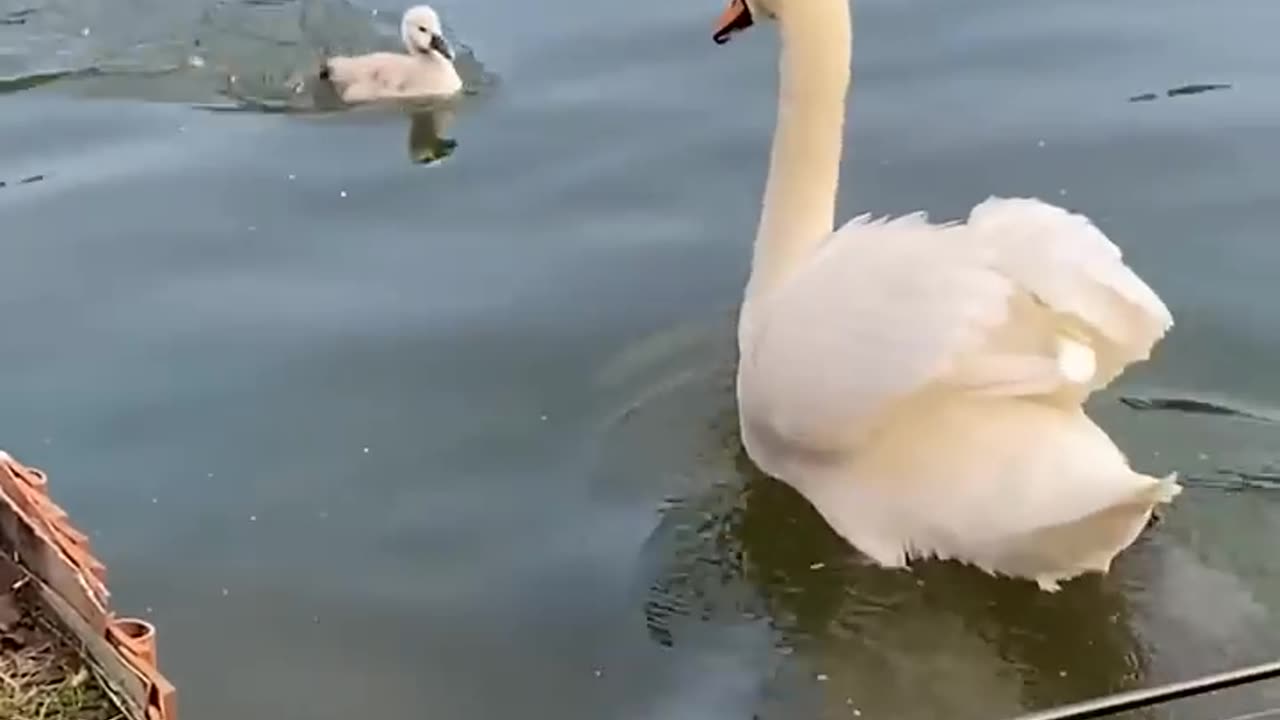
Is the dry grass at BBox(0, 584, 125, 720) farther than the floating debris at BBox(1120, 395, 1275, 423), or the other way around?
the floating debris at BBox(1120, 395, 1275, 423)

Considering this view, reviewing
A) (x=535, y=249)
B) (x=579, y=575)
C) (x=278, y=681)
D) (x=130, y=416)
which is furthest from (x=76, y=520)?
(x=535, y=249)

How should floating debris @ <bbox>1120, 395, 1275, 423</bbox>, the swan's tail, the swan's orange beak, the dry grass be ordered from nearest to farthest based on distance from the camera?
the dry grass
the swan's tail
floating debris @ <bbox>1120, 395, 1275, 423</bbox>
the swan's orange beak

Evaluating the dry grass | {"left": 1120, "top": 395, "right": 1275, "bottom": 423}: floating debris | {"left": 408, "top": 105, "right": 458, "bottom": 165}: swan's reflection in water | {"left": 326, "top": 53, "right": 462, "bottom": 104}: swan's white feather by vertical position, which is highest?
the dry grass

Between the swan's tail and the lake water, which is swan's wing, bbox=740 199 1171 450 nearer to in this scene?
the swan's tail

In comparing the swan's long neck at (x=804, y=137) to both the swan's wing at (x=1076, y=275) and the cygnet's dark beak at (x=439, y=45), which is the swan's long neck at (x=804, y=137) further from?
the cygnet's dark beak at (x=439, y=45)

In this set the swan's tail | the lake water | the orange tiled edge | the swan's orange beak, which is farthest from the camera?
the swan's orange beak

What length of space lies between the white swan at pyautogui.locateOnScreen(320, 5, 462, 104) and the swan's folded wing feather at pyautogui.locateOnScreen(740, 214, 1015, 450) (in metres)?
2.66

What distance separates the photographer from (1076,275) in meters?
3.07

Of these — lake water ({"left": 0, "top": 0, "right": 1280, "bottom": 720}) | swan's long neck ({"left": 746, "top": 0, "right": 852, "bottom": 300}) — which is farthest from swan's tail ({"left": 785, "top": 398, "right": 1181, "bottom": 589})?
swan's long neck ({"left": 746, "top": 0, "right": 852, "bottom": 300})

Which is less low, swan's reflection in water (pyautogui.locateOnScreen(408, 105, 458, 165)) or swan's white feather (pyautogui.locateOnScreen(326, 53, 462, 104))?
swan's white feather (pyautogui.locateOnScreen(326, 53, 462, 104))

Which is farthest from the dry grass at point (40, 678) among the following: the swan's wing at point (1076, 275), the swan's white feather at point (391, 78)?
the swan's white feather at point (391, 78)

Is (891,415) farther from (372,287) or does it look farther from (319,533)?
(372,287)

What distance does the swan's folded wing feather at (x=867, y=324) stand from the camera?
3023 mm

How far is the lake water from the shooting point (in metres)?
3.19
